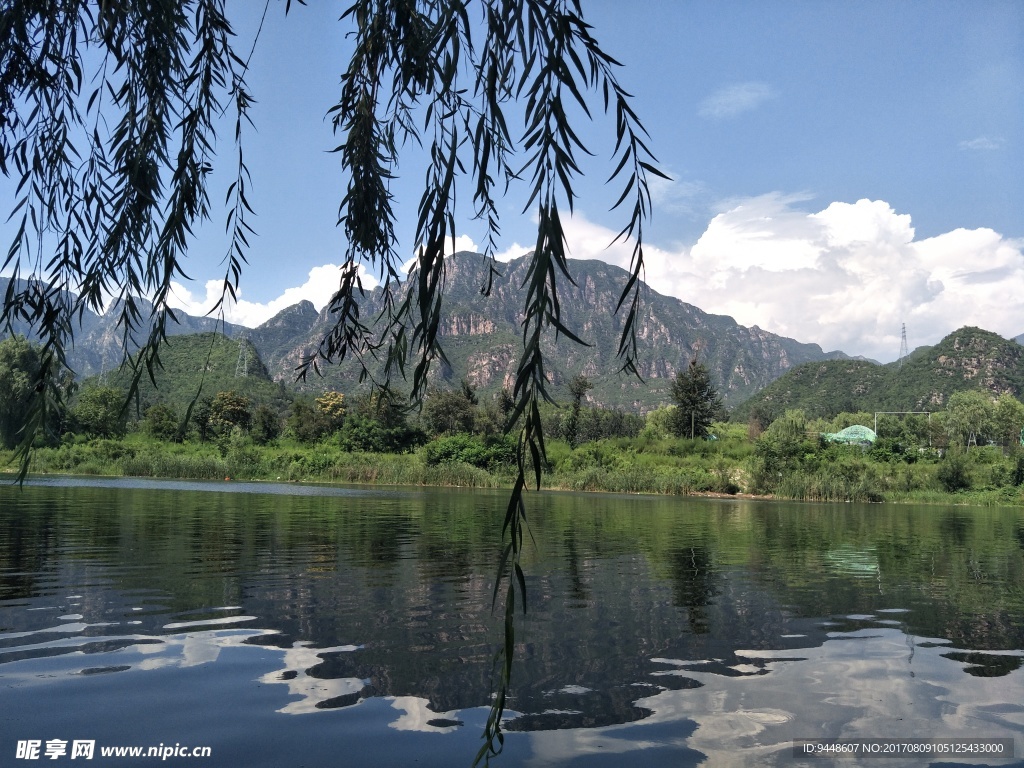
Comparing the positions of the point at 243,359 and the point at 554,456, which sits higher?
the point at 243,359

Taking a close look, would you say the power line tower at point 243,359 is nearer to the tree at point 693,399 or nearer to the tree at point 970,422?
the tree at point 693,399

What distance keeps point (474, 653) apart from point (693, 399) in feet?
272

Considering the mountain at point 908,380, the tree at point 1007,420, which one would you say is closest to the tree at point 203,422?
the tree at point 1007,420

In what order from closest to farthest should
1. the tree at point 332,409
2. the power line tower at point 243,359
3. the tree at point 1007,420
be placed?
the power line tower at point 243,359 → the tree at point 332,409 → the tree at point 1007,420

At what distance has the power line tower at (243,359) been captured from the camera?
219 inches

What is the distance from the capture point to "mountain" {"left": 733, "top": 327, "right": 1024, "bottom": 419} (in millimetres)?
153125

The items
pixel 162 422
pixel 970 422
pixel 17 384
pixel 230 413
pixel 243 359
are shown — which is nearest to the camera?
pixel 17 384

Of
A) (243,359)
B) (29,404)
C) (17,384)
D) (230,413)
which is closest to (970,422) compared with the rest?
(230,413)

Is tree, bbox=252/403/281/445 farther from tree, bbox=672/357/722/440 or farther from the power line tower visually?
the power line tower

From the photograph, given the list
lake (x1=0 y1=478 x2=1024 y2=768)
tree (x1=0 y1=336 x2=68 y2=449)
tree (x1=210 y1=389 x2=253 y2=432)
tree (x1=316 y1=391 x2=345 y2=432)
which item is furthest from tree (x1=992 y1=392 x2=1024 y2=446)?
tree (x1=0 y1=336 x2=68 y2=449)

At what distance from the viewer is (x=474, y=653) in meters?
8.34

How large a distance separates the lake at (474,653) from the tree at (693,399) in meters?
70.2

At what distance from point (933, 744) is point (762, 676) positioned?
1915mm

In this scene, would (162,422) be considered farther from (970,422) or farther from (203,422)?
(970,422)
